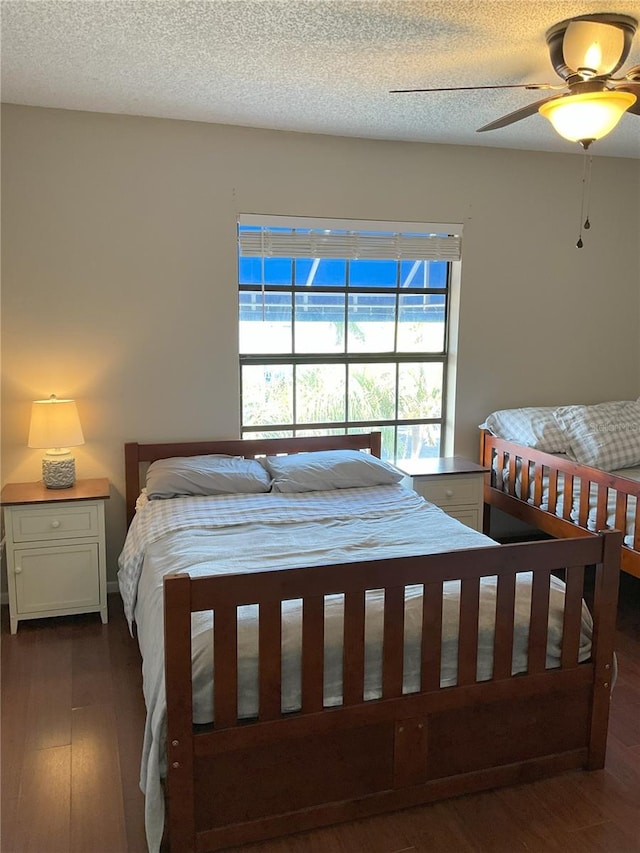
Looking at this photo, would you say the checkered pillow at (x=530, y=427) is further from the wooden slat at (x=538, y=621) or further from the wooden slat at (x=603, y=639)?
the wooden slat at (x=538, y=621)

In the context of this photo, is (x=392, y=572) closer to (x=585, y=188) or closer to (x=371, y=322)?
(x=371, y=322)

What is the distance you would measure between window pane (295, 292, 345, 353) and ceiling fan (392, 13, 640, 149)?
1713mm

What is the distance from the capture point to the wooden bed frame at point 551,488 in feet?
10.6

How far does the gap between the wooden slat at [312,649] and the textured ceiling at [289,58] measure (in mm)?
1893

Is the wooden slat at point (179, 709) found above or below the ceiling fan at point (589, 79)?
below

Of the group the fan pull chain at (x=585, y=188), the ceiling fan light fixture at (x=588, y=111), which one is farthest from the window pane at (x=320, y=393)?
the ceiling fan light fixture at (x=588, y=111)

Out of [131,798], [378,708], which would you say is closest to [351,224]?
[378,708]

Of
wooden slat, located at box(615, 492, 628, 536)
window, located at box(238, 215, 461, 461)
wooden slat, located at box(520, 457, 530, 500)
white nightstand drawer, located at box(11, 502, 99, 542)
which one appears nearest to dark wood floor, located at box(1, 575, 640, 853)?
white nightstand drawer, located at box(11, 502, 99, 542)

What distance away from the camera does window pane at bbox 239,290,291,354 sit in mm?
3852

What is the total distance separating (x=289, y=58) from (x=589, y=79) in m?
1.12

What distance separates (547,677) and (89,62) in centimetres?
283

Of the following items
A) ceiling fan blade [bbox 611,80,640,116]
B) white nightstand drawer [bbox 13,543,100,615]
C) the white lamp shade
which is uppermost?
ceiling fan blade [bbox 611,80,640,116]

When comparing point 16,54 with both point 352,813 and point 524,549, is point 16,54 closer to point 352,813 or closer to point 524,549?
point 524,549

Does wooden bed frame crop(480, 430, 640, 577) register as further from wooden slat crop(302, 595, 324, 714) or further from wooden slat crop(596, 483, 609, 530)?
wooden slat crop(302, 595, 324, 714)
